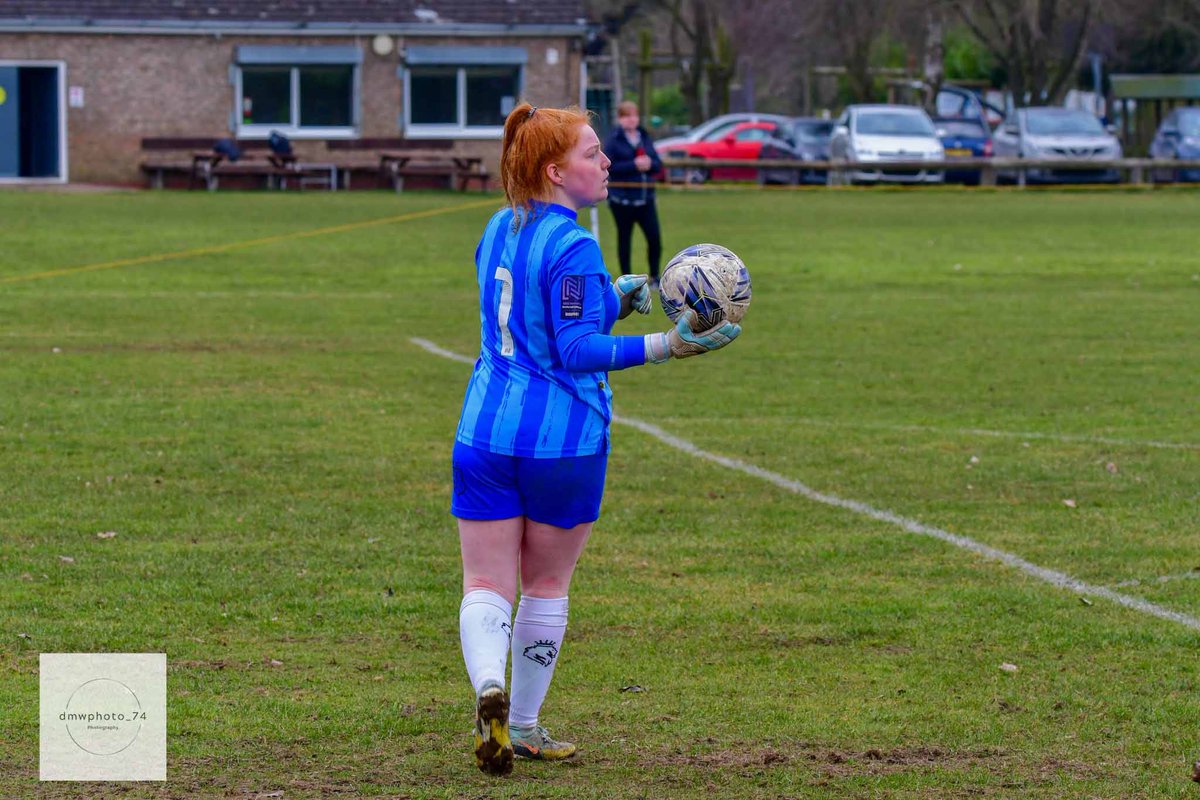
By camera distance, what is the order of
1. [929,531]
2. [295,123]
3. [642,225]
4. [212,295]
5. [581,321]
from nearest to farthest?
[581,321]
[929,531]
[212,295]
[642,225]
[295,123]

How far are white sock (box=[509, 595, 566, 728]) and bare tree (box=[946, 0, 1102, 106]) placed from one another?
56107mm

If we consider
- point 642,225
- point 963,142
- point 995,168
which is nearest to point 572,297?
point 642,225

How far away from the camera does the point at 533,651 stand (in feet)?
17.4

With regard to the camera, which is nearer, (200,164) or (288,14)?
(200,164)

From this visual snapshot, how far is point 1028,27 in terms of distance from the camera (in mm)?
60969

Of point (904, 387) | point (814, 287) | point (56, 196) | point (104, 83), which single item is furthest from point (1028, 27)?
point (904, 387)

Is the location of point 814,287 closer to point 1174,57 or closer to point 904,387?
point 904,387

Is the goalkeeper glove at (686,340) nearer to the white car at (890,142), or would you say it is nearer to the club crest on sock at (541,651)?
the club crest on sock at (541,651)

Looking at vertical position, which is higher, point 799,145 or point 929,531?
point 799,145

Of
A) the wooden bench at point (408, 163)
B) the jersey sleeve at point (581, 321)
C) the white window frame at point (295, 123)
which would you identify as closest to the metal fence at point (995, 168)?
the wooden bench at point (408, 163)

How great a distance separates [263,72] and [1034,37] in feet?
97.8

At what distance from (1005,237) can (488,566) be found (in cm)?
2485

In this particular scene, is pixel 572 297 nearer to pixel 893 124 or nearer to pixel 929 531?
pixel 929 531

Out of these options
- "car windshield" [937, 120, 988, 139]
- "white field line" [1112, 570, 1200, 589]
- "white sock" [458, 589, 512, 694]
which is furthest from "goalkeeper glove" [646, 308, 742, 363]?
"car windshield" [937, 120, 988, 139]
